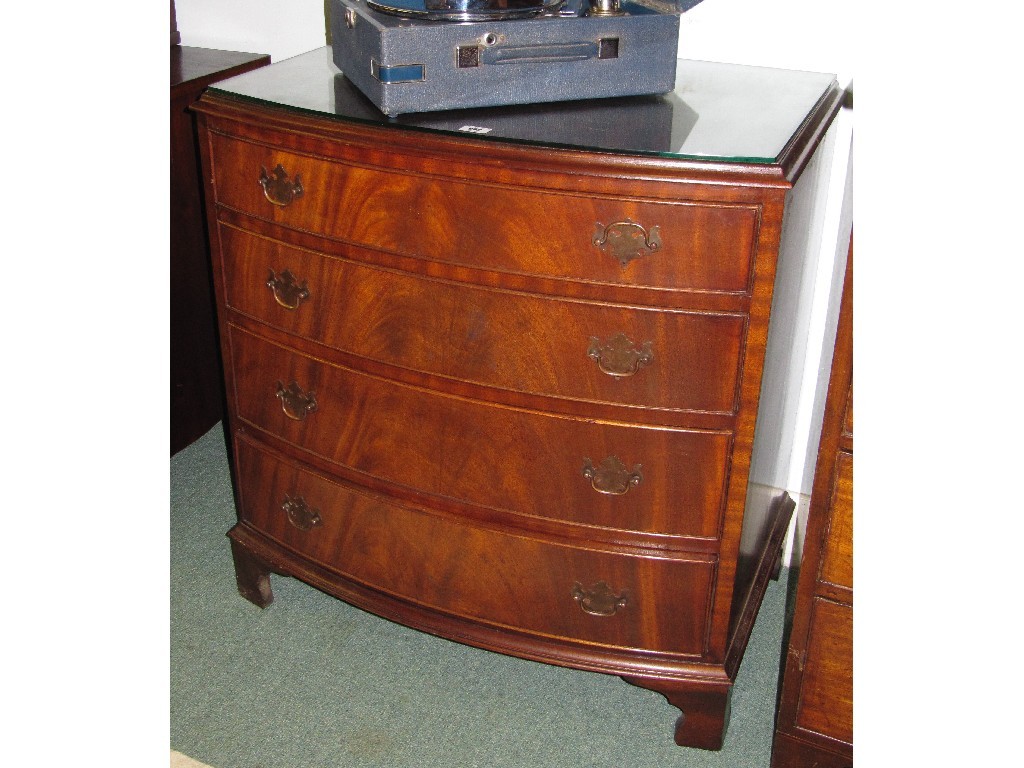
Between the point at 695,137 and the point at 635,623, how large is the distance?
0.72 m

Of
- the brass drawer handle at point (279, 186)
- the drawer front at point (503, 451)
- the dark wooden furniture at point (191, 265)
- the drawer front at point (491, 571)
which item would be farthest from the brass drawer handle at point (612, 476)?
the dark wooden furniture at point (191, 265)

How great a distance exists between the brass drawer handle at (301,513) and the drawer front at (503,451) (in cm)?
12

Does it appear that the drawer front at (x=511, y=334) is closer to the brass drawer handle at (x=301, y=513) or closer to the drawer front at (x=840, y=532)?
the drawer front at (x=840, y=532)

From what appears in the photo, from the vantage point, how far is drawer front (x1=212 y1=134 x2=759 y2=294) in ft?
3.75

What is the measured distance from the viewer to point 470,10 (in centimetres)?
129

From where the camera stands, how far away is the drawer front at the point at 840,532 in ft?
3.94

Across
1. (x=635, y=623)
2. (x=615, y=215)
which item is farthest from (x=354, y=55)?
(x=635, y=623)

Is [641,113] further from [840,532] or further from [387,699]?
[387,699]

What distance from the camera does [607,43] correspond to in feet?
4.29

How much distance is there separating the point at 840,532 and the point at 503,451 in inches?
18.3

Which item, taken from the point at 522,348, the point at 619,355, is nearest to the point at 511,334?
the point at 522,348

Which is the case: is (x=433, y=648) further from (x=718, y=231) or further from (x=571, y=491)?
(x=718, y=231)
